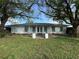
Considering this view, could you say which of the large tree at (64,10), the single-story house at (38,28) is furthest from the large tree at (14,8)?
the single-story house at (38,28)

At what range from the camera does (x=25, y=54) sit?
1611 cm

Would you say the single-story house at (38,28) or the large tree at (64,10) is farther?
the single-story house at (38,28)

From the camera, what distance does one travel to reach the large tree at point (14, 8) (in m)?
30.3

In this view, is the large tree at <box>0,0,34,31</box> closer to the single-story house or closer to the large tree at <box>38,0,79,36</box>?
A: the large tree at <box>38,0,79,36</box>

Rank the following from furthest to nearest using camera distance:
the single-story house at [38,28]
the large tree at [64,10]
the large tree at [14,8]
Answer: the single-story house at [38,28], the large tree at [64,10], the large tree at [14,8]

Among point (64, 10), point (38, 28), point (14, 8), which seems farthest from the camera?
point (38, 28)

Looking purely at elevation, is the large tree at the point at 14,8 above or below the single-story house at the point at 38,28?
above

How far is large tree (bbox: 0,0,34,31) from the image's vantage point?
30.3m

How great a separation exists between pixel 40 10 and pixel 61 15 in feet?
12.7

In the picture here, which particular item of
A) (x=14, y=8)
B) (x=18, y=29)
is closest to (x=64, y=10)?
(x=14, y=8)

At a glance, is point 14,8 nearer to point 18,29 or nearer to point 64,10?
point 64,10

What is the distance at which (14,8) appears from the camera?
1249 inches

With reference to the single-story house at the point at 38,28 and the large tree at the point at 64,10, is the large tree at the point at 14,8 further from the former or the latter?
the single-story house at the point at 38,28

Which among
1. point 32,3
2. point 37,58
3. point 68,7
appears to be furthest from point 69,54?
point 68,7
